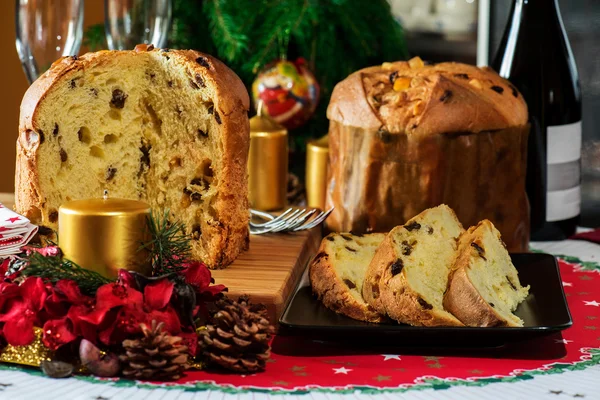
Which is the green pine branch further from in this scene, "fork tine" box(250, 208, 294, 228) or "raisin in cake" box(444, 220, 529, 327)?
"raisin in cake" box(444, 220, 529, 327)

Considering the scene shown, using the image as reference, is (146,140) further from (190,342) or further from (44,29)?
(190,342)

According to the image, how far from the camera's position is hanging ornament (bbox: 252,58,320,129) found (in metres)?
2.68

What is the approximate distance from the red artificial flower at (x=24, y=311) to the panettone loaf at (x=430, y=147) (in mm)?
875

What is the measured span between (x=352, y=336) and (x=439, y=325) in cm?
15

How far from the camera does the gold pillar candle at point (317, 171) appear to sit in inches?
94.8

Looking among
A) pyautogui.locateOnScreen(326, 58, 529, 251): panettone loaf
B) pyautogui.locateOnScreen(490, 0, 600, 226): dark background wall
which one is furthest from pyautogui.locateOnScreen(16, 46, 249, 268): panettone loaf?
pyautogui.locateOnScreen(490, 0, 600, 226): dark background wall

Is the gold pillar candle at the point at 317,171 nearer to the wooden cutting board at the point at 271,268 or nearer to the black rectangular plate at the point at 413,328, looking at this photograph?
the wooden cutting board at the point at 271,268

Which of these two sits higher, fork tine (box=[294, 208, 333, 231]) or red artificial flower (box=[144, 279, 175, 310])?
red artificial flower (box=[144, 279, 175, 310])

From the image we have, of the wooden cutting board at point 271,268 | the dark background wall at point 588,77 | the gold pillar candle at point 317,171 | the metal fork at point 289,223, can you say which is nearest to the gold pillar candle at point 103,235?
the wooden cutting board at point 271,268

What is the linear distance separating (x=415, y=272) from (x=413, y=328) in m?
0.14

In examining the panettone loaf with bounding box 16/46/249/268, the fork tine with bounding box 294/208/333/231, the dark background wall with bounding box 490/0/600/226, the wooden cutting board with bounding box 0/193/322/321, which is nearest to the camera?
the wooden cutting board with bounding box 0/193/322/321

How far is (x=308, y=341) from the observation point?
5.06 feet

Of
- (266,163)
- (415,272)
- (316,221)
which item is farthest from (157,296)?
(266,163)

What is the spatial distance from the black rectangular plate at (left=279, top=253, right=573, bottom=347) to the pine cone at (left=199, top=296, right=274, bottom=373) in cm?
11
